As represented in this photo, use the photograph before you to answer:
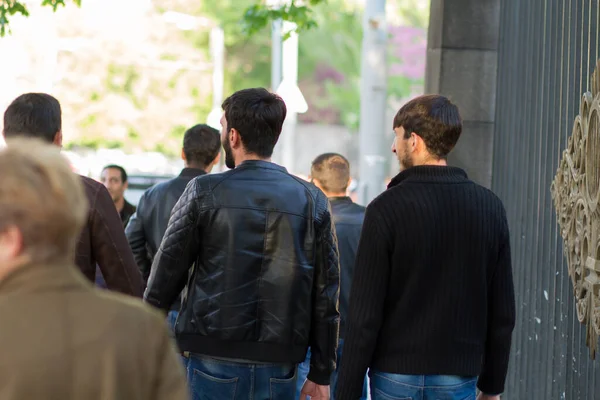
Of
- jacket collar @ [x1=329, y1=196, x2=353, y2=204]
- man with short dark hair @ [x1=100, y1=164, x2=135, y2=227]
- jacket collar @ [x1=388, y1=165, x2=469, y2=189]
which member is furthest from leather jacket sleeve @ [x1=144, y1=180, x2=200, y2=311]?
man with short dark hair @ [x1=100, y1=164, x2=135, y2=227]

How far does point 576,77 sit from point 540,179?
1.02 meters

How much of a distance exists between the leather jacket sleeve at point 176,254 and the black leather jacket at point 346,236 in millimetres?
2393

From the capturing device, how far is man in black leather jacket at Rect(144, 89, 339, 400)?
4754 millimetres

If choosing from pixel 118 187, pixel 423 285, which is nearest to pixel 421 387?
pixel 423 285

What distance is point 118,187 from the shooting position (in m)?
11.0

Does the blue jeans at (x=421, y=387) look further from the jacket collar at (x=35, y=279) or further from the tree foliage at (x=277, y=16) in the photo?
the tree foliage at (x=277, y=16)

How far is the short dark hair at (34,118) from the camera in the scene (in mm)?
4535

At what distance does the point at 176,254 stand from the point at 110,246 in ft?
0.90

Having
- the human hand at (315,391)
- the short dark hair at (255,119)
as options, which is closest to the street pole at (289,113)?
the short dark hair at (255,119)

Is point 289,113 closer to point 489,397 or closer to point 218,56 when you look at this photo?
point 218,56

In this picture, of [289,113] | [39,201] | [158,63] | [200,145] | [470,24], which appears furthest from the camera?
[158,63]

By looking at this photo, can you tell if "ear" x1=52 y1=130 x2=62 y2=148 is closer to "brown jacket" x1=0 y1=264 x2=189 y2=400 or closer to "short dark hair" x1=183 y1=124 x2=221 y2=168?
"brown jacket" x1=0 y1=264 x2=189 y2=400

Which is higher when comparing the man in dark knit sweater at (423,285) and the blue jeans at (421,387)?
the man in dark knit sweater at (423,285)

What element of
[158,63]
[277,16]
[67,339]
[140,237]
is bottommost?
[140,237]
